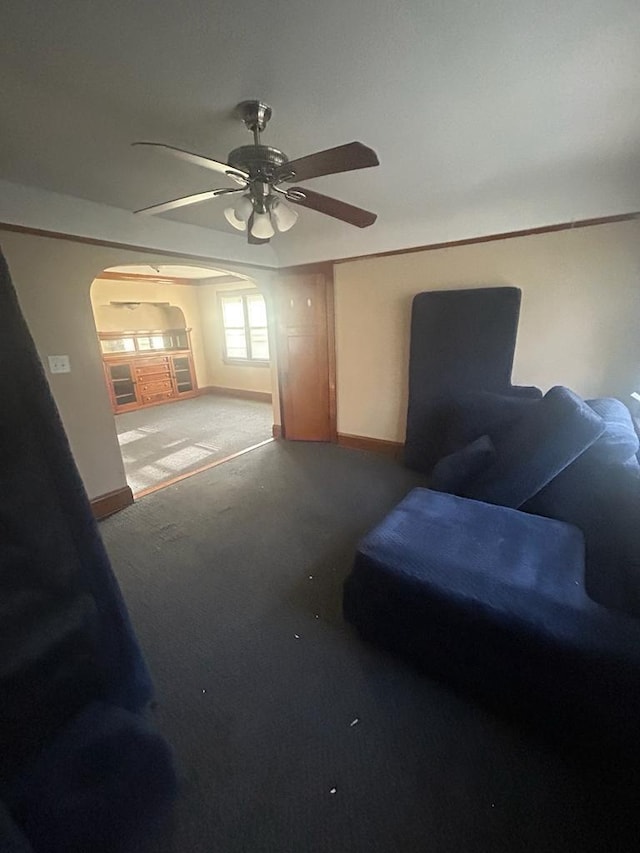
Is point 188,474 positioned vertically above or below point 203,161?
below

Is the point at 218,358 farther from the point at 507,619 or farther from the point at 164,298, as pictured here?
the point at 507,619

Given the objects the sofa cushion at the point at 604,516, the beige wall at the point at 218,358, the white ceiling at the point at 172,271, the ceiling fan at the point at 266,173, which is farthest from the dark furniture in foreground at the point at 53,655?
the beige wall at the point at 218,358

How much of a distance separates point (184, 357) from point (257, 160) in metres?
5.78

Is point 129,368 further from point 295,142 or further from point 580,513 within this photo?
point 580,513

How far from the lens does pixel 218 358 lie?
23.5 ft

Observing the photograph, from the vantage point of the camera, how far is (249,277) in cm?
403

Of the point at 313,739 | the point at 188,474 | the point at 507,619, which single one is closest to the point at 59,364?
the point at 188,474

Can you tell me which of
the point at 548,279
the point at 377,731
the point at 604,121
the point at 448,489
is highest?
the point at 604,121

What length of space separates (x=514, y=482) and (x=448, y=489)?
0.43 metres

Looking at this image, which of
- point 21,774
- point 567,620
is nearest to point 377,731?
point 567,620

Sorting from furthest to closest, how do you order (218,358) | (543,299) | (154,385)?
(218,358)
(154,385)
(543,299)

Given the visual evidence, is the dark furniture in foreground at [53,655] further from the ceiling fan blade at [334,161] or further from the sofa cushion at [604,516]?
the sofa cushion at [604,516]

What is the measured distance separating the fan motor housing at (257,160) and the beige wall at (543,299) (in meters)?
2.08

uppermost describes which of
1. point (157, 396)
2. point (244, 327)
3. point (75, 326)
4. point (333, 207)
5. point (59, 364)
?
point (333, 207)
